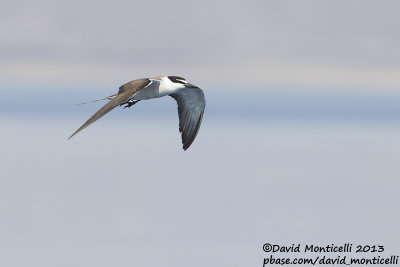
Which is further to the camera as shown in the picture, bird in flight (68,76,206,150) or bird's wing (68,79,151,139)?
bird in flight (68,76,206,150)

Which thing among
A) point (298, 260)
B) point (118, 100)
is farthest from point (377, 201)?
point (118, 100)

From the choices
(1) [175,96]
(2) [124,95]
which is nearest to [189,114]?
(1) [175,96]

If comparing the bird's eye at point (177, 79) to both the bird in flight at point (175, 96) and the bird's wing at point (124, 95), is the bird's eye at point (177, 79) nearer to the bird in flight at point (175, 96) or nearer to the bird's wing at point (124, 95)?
the bird in flight at point (175, 96)

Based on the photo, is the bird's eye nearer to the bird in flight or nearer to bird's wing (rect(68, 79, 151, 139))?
the bird in flight

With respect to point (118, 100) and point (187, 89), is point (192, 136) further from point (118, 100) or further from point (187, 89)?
point (118, 100)

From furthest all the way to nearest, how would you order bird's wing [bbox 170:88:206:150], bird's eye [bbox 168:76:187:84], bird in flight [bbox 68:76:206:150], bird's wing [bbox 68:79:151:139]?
bird's wing [bbox 170:88:206:150] < bird's eye [bbox 168:76:187:84] < bird in flight [bbox 68:76:206:150] < bird's wing [bbox 68:79:151:139]

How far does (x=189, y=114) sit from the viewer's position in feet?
137

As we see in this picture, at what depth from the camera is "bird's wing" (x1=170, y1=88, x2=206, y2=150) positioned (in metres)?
41.2

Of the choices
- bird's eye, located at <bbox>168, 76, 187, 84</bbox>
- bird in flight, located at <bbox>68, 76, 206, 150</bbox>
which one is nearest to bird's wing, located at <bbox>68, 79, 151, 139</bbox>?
Answer: bird in flight, located at <bbox>68, 76, 206, 150</bbox>

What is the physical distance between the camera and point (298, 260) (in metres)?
45.3

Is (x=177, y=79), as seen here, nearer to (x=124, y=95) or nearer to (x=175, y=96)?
(x=175, y=96)

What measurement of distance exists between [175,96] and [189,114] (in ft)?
3.69

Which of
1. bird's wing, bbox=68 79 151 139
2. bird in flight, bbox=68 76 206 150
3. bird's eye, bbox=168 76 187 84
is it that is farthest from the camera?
bird's eye, bbox=168 76 187 84

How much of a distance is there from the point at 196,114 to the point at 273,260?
8.58 m
